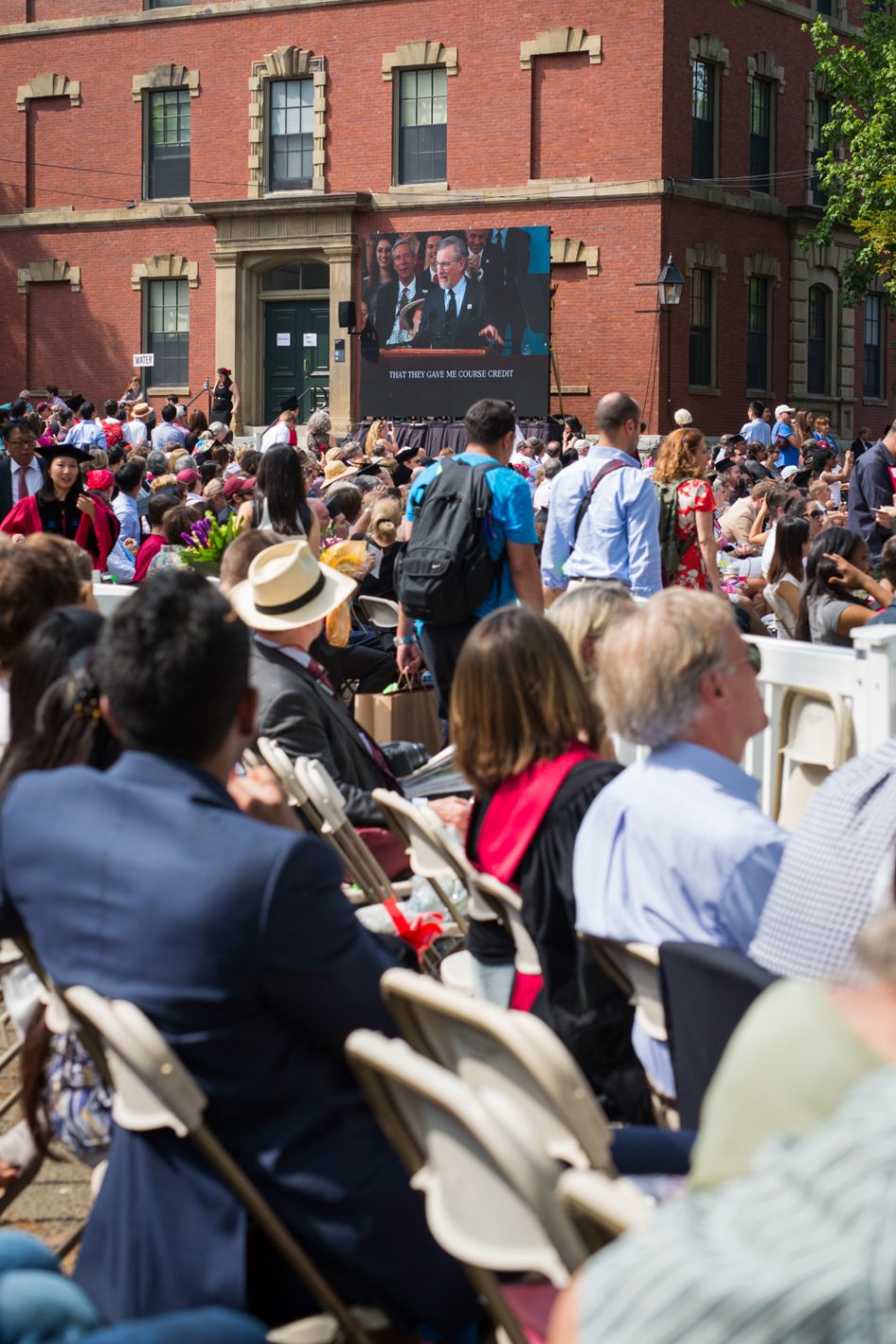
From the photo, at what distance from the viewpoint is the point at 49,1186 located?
4574mm

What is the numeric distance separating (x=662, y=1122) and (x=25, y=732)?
161 cm

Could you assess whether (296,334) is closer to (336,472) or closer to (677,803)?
(336,472)

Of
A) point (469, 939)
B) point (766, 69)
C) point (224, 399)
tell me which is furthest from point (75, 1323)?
point (766, 69)

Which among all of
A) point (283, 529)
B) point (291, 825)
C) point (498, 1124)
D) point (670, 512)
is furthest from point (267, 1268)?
point (670, 512)

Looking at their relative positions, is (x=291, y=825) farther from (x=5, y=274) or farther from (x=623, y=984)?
(x=5, y=274)

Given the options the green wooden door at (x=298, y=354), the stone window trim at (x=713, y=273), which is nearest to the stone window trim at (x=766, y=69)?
the stone window trim at (x=713, y=273)

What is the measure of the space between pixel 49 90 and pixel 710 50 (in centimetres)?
1335

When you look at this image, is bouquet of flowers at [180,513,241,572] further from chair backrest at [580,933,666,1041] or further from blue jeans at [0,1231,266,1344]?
blue jeans at [0,1231,266,1344]

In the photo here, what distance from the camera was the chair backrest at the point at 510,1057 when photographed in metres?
2.33

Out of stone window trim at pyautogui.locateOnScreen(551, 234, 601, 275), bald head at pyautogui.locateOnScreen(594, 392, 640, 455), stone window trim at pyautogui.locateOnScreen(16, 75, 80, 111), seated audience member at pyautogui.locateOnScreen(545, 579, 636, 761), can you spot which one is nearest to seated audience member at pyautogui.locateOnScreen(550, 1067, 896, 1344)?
seated audience member at pyautogui.locateOnScreen(545, 579, 636, 761)

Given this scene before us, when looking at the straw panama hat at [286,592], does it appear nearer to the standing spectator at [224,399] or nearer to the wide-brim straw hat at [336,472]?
the wide-brim straw hat at [336,472]

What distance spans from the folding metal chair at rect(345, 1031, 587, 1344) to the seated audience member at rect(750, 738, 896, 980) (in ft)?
2.49

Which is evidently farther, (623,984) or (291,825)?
(291,825)

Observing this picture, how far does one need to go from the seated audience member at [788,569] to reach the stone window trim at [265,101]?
74.7 ft
